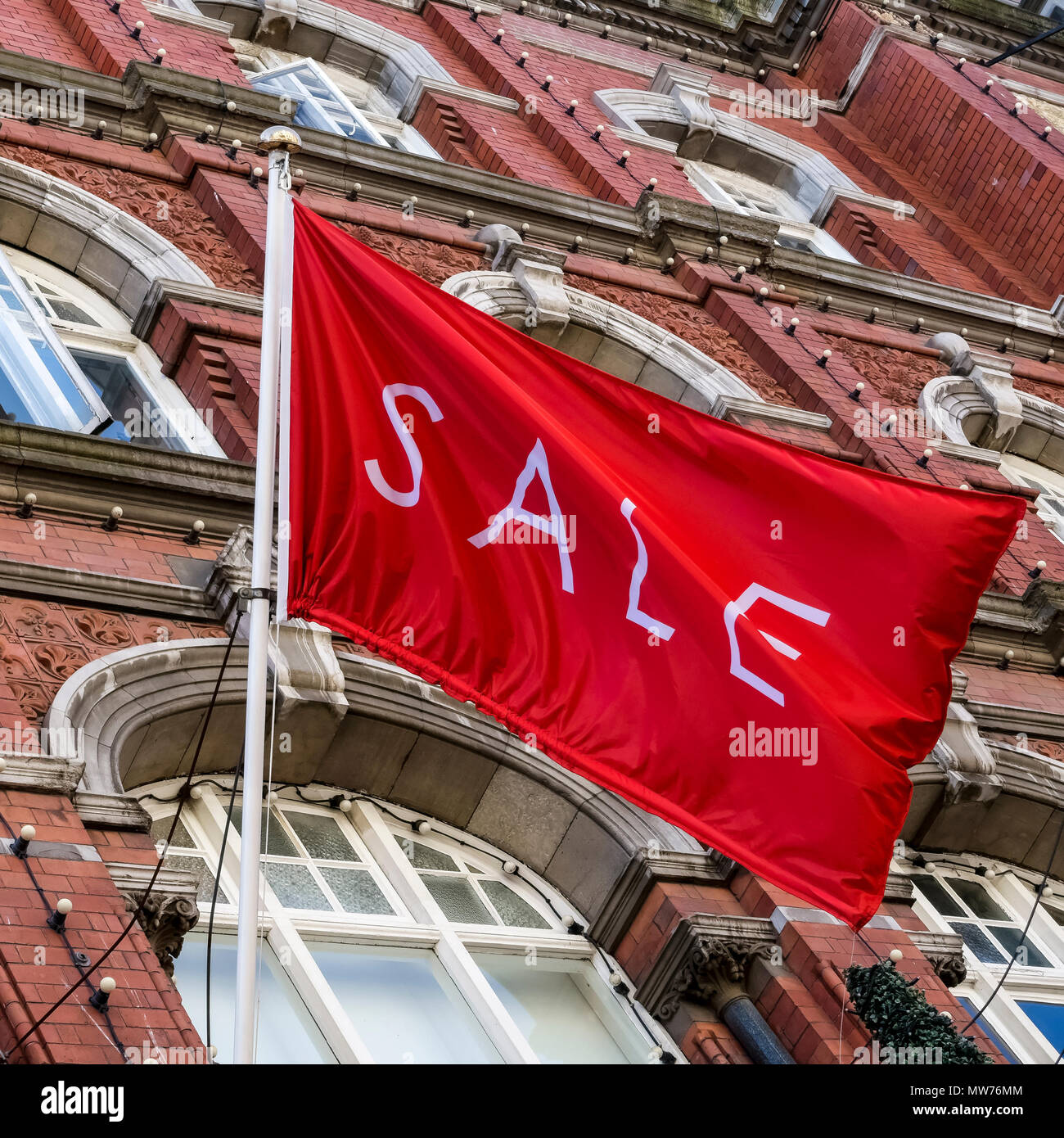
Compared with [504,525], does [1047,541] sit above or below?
below

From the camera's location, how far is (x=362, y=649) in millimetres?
11805

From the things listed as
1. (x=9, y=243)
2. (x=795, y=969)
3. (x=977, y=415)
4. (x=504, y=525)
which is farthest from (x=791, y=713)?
(x=977, y=415)

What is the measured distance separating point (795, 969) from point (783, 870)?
332 centimetres

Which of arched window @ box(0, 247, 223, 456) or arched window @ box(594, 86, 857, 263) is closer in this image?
arched window @ box(0, 247, 223, 456)

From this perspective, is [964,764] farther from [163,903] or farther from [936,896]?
[163,903]

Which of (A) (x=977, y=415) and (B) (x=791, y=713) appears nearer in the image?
(B) (x=791, y=713)

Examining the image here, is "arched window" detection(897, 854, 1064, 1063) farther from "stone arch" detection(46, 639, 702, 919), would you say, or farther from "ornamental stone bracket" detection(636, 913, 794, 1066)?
"stone arch" detection(46, 639, 702, 919)

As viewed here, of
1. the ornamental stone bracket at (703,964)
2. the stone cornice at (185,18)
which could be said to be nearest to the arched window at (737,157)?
the stone cornice at (185,18)

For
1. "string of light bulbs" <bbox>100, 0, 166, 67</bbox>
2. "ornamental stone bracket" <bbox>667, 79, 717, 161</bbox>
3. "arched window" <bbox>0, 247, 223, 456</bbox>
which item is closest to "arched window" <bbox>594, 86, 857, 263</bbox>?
"ornamental stone bracket" <bbox>667, 79, 717, 161</bbox>

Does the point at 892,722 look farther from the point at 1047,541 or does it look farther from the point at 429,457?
the point at 1047,541

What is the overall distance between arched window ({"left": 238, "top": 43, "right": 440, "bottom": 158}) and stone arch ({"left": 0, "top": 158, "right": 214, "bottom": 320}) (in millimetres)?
4705

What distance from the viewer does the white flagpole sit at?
674 centimetres
